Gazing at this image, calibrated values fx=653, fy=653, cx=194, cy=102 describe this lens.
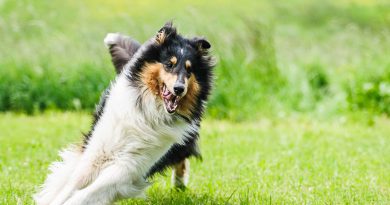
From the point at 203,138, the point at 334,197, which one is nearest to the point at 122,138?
the point at 334,197

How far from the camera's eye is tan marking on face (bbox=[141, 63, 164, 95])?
16.1 feet

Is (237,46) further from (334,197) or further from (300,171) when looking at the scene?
(334,197)

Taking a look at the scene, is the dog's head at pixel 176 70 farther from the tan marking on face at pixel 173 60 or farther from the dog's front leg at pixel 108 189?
the dog's front leg at pixel 108 189

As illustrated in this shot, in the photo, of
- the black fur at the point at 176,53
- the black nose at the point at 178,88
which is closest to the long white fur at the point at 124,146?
the black fur at the point at 176,53

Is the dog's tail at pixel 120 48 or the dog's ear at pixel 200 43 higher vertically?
the dog's tail at pixel 120 48

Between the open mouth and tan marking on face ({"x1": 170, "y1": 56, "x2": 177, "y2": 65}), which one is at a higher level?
tan marking on face ({"x1": 170, "y1": 56, "x2": 177, "y2": 65})

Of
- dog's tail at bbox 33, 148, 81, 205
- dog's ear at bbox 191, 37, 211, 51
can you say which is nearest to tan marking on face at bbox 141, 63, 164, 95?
dog's ear at bbox 191, 37, 211, 51

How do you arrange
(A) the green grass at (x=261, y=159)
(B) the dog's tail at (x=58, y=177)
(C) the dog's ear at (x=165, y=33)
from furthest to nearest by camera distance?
(A) the green grass at (x=261, y=159) < (B) the dog's tail at (x=58, y=177) < (C) the dog's ear at (x=165, y=33)

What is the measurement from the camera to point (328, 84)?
11.5 metres

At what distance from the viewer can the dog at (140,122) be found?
479cm

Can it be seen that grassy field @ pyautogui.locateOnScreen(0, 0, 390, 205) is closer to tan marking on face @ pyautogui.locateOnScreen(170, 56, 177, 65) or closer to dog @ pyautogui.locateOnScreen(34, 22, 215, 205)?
dog @ pyautogui.locateOnScreen(34, 22, 215, 205)

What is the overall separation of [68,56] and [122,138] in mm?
6937

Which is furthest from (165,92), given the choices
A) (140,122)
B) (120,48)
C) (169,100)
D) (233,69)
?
(233,69)

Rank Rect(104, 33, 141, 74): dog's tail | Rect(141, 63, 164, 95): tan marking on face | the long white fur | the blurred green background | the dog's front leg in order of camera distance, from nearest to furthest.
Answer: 1. the dog's front leg
2. the long white fur
3. Rect(141, 63, 164, 95): tan marking on face
4. Rect(104, 33, 141, 74): dog's tail
5. the blurred green background
